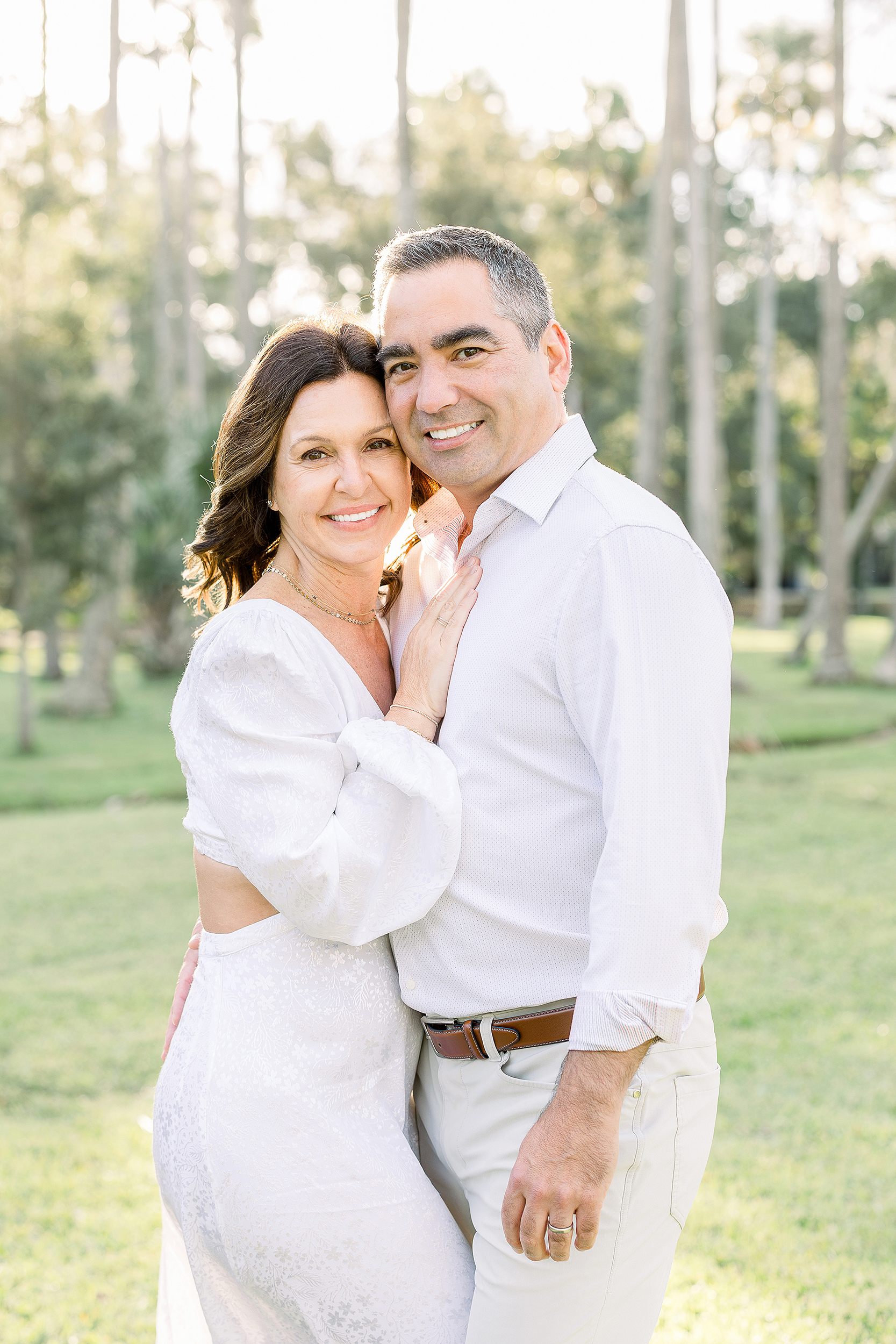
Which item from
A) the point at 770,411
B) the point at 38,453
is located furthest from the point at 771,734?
the point at 770,411

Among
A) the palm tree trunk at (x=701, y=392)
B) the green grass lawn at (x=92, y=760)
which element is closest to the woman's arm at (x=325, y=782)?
the green grass lawn at (x=92, y=760)

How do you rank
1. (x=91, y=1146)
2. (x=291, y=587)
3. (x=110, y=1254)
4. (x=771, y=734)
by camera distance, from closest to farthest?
(x=291, y=587) < (x=110, y=1254) < (x=91, y=1146) < (x=771, y=734)

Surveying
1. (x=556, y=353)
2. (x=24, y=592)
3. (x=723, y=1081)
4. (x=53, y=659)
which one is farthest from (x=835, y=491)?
(x=556, y=353)

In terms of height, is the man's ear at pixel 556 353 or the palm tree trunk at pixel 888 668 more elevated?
the man's ear at pixel 556 353

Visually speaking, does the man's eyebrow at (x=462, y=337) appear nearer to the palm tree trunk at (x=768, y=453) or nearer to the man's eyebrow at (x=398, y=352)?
the man's eyebrow at (x=398, y=352)

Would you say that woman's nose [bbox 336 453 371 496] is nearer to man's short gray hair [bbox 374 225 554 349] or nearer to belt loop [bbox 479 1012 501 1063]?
man's short gray hair [bbox 374 225 554 349]

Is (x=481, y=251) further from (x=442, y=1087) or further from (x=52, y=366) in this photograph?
(x=52, y=366)

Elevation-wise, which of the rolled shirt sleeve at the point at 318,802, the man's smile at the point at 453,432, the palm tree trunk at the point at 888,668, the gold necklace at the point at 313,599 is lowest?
the palm tree trunk at the point at 888,668

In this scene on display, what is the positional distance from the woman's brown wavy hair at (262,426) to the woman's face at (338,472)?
0.03m

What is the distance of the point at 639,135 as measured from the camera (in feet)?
122

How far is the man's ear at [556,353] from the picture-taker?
94.2 inches

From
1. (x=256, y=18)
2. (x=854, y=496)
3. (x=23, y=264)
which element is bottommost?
(x=854, y=496)

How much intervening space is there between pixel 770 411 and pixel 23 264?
25.7 m

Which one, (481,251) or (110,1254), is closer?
(481,251)
